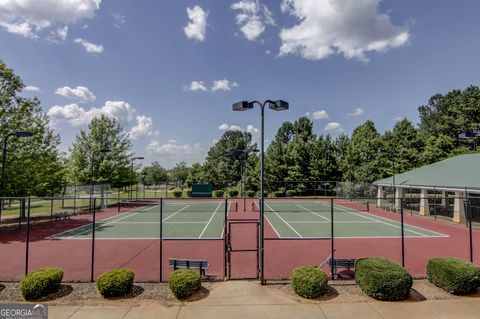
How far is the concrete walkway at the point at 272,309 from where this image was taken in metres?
7.28

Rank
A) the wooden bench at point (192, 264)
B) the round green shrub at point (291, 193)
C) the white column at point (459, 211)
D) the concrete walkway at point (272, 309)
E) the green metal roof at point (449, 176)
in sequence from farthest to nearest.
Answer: the round green shrub at point (291, 193)
the green metal roof at point (449, 176)
the white column at point (459, 211)
the wooden bench at point (192, 264)
the concrete walkway at point (272, 309)

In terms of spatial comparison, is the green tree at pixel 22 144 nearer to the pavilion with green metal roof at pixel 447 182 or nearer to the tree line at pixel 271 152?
the tree line at pixel 271 152

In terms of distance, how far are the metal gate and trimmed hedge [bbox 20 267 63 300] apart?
211 inches

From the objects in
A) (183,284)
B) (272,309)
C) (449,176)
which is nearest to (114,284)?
(183,284)

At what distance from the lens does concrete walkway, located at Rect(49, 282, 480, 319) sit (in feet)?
23.9

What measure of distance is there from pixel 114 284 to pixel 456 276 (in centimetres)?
1006

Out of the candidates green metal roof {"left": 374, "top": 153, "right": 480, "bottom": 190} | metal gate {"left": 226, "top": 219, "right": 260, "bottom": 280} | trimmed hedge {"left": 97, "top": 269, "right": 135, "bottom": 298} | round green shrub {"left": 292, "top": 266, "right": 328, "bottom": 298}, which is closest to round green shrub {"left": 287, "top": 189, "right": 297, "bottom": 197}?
green metal roof {"left": 374, "top": 153, "right": 480, "bottom": 190}

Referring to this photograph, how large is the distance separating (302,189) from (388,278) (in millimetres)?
39979

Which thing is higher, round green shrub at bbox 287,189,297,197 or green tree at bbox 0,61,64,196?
green tree at bbox 0,61,64,196

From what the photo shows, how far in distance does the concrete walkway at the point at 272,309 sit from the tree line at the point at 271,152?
55.1ft

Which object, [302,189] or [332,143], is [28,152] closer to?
[302,189]

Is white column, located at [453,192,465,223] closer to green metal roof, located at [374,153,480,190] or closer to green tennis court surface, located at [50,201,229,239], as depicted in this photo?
green metal roof, located at [374,153,480,190]

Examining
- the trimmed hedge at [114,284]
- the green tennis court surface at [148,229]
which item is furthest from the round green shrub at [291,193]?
the trimmed hedge at [114,284]

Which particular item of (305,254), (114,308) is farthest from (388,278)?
(114,308)
